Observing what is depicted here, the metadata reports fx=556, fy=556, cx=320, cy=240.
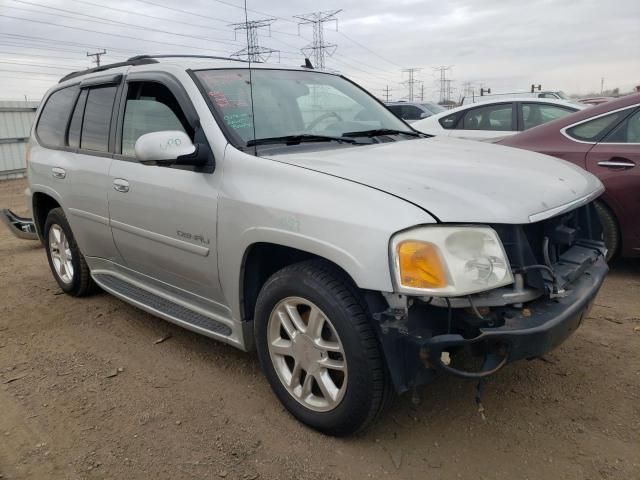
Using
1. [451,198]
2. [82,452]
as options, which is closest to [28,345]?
[82,452]

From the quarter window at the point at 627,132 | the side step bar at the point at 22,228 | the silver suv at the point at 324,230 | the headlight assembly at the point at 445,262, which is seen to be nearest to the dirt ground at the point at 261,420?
the silver suv at the point at 324,230

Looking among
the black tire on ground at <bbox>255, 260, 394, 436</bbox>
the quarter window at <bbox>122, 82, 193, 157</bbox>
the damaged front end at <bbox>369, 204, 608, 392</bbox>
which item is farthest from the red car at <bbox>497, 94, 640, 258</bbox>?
the quarter window at <bbox>122, 82, 193, 157</bbox>

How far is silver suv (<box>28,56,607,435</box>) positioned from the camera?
7.20ft

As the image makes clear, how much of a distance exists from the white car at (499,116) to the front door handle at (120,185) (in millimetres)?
4986

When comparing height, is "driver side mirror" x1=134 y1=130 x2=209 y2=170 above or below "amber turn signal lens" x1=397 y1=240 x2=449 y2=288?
above

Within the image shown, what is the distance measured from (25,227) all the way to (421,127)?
5.33 metres

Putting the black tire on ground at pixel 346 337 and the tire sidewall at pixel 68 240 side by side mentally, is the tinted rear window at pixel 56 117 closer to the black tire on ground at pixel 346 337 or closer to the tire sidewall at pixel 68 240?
the tire sidewall at pixel 68 240

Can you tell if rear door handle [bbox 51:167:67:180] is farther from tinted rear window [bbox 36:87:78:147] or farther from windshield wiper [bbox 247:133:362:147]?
windshield wiper [bbox 247:133:362:147]

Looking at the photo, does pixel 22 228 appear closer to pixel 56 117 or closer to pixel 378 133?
pixel 56 117

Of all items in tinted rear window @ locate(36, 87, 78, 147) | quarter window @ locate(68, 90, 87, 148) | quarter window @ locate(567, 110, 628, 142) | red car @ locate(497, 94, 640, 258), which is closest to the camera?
quarter window @ locate(68, 90, 87, 148)

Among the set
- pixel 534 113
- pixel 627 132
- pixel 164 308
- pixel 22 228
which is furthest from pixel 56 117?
pixel 534 113

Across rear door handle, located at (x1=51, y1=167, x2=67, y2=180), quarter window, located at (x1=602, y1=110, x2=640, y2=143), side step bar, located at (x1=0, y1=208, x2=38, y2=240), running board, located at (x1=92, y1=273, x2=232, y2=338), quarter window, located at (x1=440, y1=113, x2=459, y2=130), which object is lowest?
running board, located at (x1=92, y1=273, x2=232, y2=338)

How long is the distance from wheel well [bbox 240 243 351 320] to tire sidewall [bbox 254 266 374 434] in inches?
6.9

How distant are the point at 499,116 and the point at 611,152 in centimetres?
343
